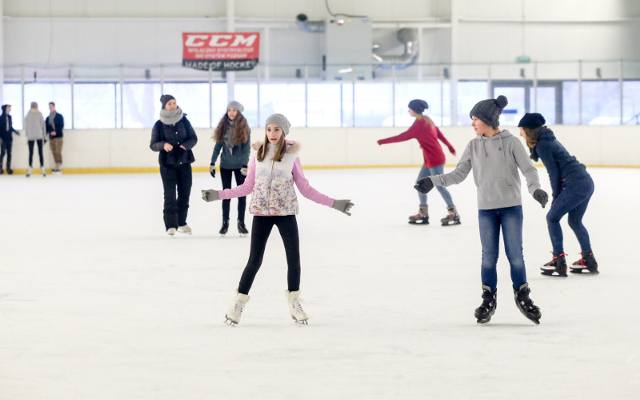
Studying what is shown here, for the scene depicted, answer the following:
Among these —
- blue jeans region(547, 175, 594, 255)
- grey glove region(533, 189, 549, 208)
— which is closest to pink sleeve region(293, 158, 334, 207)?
grey glove region(533, 189, 549, 208)

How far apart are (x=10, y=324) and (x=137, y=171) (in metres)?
23.1

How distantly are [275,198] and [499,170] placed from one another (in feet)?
4.05

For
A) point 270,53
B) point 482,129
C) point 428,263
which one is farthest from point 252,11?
point 482,129

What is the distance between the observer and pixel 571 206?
28.8ft

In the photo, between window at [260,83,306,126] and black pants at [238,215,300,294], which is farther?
window at [260,83,306,126]

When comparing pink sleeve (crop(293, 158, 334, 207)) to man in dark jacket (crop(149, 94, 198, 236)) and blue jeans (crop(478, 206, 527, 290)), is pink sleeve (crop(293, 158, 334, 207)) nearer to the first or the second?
blue jeans (crop(478, 206, 527, 290))

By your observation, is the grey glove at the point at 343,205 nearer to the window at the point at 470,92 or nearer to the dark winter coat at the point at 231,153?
the dark winter coat at the point at 231,153

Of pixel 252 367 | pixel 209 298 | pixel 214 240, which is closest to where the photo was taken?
pixel 252 367

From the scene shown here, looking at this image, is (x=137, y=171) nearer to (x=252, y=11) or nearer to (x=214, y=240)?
(x=252, y=11)

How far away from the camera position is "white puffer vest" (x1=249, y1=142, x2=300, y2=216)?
6605 mm

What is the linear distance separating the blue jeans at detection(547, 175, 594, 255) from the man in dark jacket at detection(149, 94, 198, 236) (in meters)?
4.74

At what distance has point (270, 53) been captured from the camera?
108 ft

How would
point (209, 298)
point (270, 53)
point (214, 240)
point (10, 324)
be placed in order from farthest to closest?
point (270, 53) → point (214, 240) → point (209, 298) → point (10, 324)

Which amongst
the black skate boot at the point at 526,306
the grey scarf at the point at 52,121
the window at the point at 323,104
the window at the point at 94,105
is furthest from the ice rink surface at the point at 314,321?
the window at the point at 323,104
